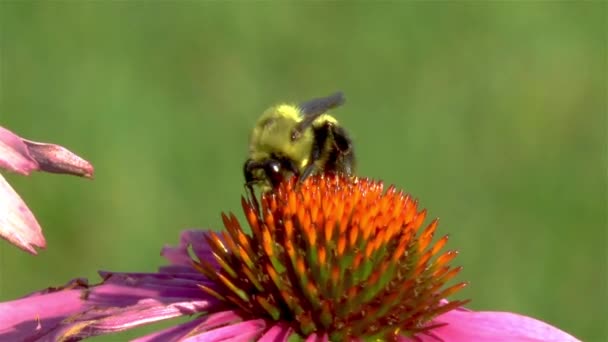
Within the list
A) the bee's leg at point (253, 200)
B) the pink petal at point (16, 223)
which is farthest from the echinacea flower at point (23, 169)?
the bee's leg at point (253, 200)

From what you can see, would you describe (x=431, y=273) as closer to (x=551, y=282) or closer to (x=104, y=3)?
(x=551, y=282)

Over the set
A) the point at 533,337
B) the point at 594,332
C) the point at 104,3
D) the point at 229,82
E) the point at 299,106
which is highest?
the point at 104,3

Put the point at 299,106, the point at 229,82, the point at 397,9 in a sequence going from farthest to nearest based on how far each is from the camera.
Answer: the point at 397,9, the point at 229,82, the point at 299,106

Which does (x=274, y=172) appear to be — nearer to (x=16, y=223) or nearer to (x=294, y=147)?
(x=294, y=147)

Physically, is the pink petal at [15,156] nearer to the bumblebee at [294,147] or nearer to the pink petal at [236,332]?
the pink petal at [236,332]

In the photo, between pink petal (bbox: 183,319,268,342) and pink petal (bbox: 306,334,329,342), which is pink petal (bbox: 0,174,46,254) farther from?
pink petal (bbox: 306,334,329,342)

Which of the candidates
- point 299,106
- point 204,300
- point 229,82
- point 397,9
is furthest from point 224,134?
point 204,300
